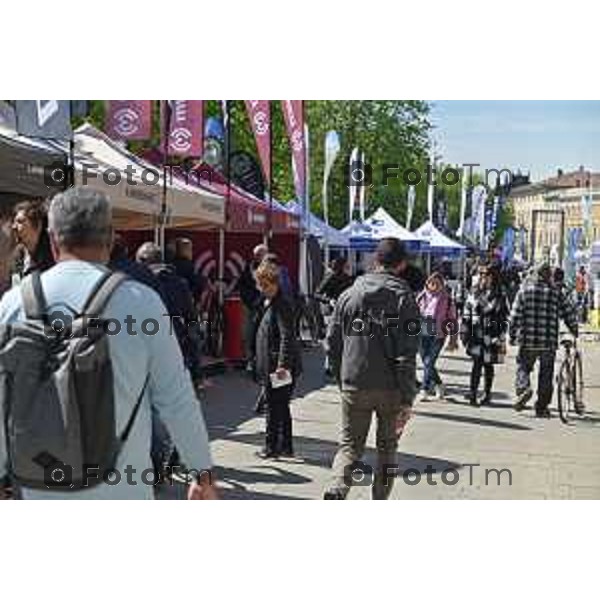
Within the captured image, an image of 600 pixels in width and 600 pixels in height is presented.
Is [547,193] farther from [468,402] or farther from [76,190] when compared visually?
[76,190]

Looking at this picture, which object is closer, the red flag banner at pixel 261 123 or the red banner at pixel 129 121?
the red banner at pixel 129 121

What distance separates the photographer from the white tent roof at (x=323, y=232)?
69.6ft

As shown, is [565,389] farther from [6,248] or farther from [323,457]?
[6,248]

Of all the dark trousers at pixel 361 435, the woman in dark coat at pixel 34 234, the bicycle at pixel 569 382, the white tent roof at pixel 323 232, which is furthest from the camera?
the white tent roof at pixel 323 232

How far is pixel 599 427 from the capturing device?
11289mm

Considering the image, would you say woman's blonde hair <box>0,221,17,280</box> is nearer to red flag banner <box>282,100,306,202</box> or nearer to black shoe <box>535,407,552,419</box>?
black shoe <box>535,407,552,419</box>

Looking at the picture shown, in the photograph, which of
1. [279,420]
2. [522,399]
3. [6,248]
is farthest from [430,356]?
[6,248]

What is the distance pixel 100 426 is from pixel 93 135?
9812mm

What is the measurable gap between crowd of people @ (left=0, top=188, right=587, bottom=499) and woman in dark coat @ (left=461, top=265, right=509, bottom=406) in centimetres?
1

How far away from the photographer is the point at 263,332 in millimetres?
8664

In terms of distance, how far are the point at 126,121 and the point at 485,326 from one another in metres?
4.79

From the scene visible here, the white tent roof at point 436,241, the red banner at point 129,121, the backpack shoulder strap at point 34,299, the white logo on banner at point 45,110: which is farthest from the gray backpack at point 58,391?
the white tent roof at point 436,241

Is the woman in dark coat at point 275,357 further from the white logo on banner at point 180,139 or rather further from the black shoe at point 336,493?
the white logo on banner at point 180,139
